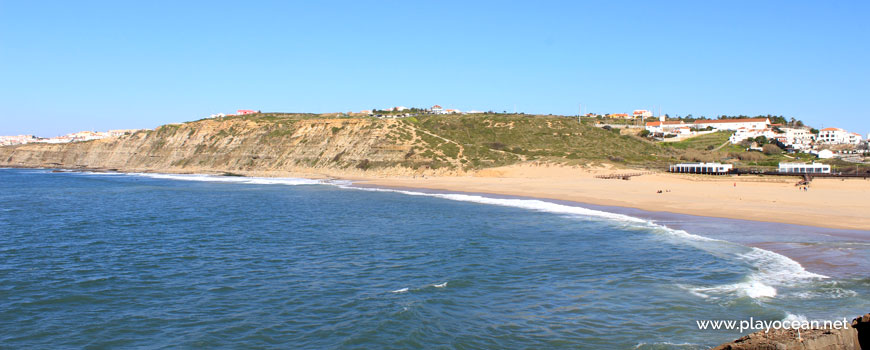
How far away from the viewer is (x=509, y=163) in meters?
70.4

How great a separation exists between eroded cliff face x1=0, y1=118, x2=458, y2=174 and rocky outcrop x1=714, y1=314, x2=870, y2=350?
64.9m

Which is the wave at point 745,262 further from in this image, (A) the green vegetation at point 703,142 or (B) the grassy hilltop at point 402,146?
(A) the green vegetation at point 703,142

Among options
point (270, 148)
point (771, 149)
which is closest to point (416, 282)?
point (270, 148)

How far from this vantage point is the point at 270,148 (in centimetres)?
9481

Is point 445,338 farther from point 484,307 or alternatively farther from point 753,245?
point 753,245

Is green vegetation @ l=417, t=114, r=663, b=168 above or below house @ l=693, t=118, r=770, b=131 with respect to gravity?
below

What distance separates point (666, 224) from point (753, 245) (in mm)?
6803

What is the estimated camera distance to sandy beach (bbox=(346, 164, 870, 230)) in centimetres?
2984

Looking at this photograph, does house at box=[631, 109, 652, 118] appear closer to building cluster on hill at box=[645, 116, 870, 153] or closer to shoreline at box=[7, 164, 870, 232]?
building cluster on hill at box=[645, 116, 870, 153]

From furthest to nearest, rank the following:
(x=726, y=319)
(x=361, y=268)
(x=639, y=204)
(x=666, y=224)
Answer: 1. (x=639, y=204)
2. (x=666, y=224)
3. (x=361, y=268)
4. (x=726, y=319)

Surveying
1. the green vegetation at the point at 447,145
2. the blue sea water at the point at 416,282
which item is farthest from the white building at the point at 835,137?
the blue sea water at the point at 416,282

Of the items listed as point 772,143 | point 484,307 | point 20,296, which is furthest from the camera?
point 772,143

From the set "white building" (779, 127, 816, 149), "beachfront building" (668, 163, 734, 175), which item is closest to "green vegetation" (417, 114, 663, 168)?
"beachfront building" (668, 163, 734, 175)

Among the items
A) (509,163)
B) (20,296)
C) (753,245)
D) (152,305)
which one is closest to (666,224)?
(753,245)
